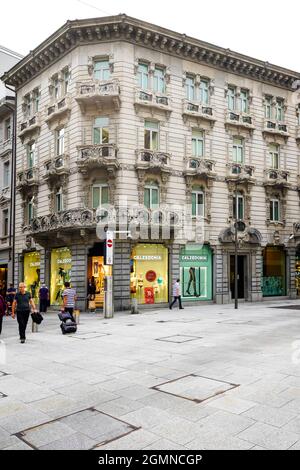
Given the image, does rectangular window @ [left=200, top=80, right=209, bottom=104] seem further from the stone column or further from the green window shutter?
the stone column

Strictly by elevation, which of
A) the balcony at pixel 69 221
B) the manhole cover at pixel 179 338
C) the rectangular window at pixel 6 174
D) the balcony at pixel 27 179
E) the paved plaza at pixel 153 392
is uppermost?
the rectangular window at pixel 6 174

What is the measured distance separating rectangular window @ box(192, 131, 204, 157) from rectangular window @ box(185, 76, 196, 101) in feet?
7.80

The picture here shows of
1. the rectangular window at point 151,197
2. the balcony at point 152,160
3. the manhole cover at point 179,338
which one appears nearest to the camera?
the manhole cover at point 179,338

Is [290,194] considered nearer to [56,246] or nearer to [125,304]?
[125,304]

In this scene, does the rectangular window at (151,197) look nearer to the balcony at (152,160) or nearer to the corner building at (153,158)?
the corner building at (153,158)

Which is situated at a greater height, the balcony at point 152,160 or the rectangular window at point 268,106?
the rectangular window at point 268,106

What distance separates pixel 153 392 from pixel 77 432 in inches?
73.8

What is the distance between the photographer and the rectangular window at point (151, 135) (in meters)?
24.2

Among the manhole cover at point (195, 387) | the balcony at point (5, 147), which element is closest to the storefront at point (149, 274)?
the balcony at point (5, 147)

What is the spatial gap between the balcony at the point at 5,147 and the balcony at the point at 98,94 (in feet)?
36.8

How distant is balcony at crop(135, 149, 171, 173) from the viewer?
23250 millimetres

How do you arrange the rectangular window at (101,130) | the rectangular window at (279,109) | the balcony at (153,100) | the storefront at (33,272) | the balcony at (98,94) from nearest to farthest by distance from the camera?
the balcony at (98,94)
the rectangular window at (101,130)
the balcony at (153,100)
the storefront at (33,272)
the rectangular window at (279,109)

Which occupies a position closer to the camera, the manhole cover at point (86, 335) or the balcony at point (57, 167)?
the manhole cover at point (86, 335)
